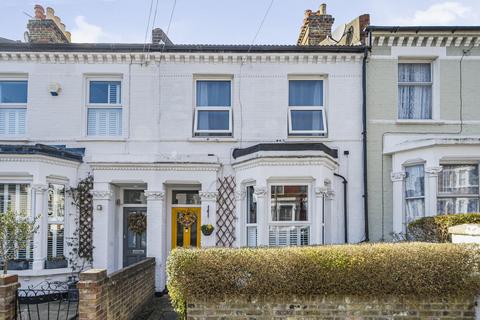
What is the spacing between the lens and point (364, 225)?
1057 centimetres

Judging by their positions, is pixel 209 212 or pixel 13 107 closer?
pixel 209 212

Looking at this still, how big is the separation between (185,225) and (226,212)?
134cm

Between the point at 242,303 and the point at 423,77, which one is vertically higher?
the point at 423,77

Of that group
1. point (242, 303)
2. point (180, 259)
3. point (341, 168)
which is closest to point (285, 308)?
point (242, 303)

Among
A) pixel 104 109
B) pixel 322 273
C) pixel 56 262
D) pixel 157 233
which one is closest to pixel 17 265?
pixel 56 262

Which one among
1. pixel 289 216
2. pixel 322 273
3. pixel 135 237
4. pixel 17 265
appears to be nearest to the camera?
pixel 322 273

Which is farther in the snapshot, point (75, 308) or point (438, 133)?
point (438, 133)

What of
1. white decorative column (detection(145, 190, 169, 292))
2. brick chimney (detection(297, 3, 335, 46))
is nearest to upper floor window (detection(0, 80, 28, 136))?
white decorative column (detection(145, 190, 169, 292))

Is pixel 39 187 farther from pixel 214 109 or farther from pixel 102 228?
pixel 214 109

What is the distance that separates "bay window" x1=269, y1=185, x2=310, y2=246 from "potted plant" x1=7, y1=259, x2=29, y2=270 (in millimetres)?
5678

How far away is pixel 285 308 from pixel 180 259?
1695 mm

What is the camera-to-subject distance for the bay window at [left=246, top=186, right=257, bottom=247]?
33.3 feet

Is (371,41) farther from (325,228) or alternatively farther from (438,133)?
(325,228)

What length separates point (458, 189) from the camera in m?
9.89
